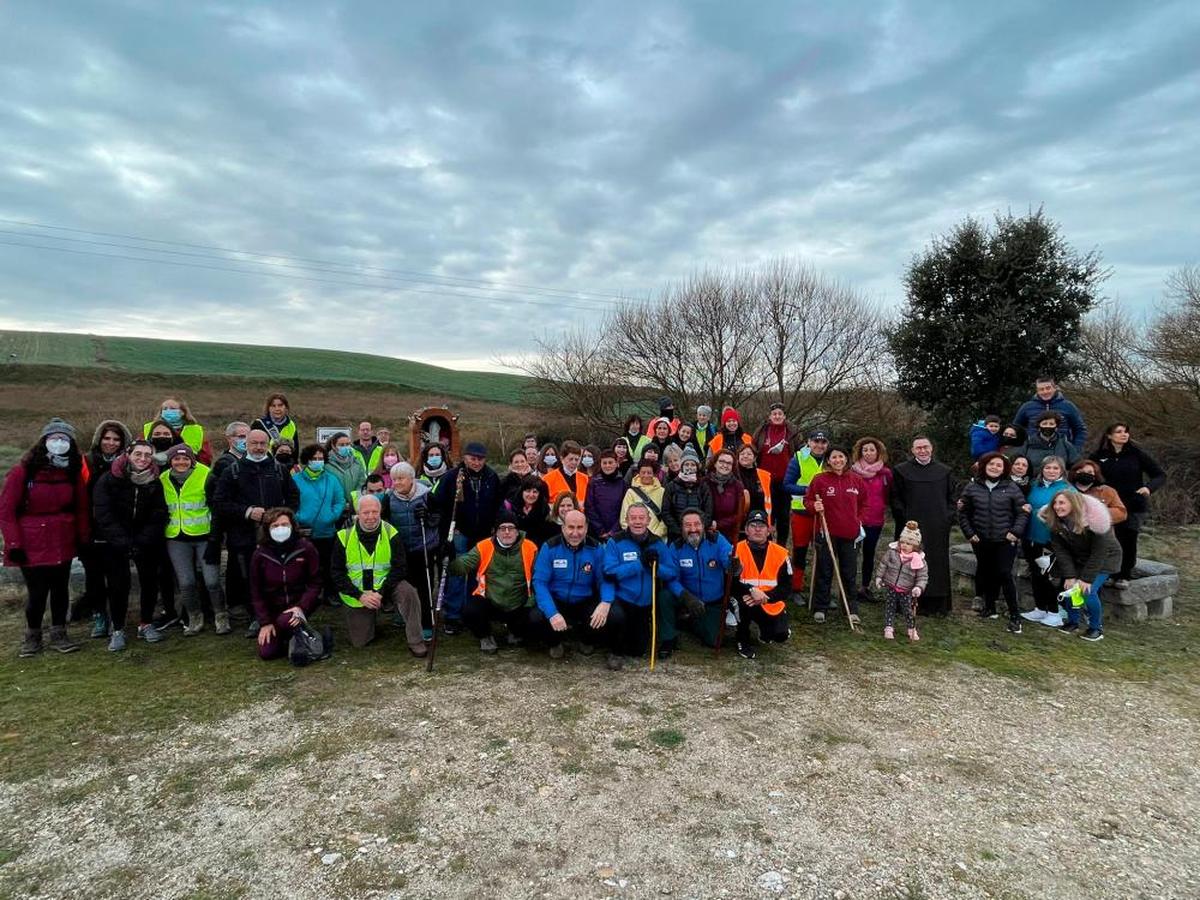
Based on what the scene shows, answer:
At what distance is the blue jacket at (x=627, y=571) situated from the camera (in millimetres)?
5633

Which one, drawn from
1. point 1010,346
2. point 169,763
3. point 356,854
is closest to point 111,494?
point 169,763

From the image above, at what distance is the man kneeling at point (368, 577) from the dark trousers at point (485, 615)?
1.52ft

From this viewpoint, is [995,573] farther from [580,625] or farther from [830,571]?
[580,625]

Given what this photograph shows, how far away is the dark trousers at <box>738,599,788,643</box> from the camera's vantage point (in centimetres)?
570

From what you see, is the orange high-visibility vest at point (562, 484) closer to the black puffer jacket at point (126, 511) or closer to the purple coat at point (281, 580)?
the purple coat at point (281, 580)

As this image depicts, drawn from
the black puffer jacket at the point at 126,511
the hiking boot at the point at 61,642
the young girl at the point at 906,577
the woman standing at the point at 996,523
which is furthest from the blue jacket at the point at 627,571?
the hiking boot at the point at 61,642

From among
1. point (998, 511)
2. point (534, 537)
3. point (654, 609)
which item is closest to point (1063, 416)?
point (998, 511)

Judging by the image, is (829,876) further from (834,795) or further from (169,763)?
(169,763)

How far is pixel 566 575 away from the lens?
5.67m

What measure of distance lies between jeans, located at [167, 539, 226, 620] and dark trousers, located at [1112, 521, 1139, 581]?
9.41 meters

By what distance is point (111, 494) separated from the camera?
5523 mm

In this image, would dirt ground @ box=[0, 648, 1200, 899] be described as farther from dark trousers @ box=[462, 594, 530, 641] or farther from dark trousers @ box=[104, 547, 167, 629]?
dark trousers @ box=[104, 547, 167, 629]

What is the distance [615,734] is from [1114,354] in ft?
49.2

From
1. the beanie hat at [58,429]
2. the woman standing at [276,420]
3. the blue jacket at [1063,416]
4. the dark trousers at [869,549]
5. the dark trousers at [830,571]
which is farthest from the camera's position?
the woman standing at [276,420]
